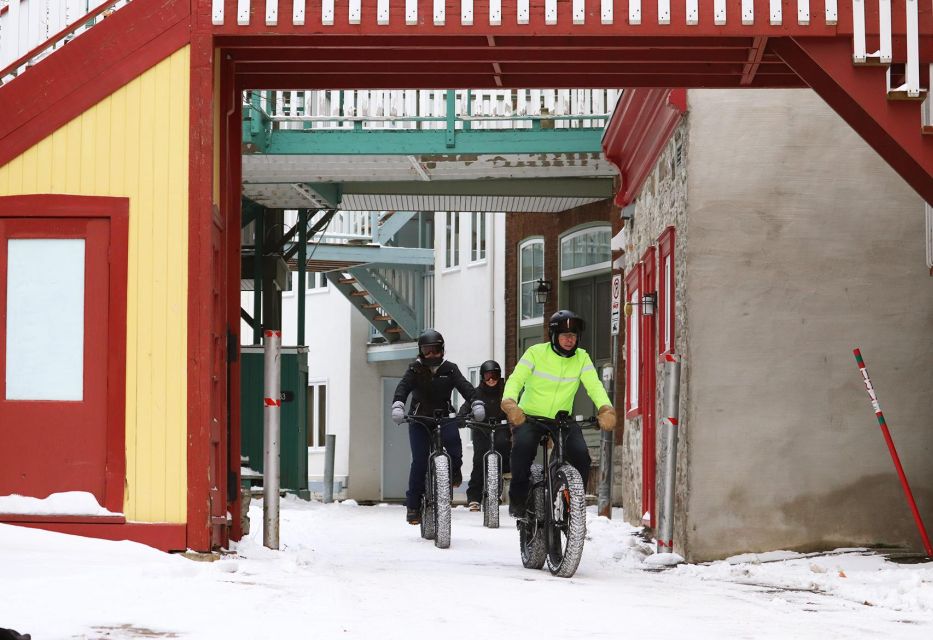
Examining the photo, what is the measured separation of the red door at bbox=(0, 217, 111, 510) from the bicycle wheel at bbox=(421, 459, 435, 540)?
3.65 meters

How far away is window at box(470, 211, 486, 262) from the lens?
92.5ft

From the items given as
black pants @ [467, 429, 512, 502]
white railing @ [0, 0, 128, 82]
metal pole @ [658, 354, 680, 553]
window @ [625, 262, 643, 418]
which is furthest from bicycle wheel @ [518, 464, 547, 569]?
black pants @ [467, 429, 512, 502]

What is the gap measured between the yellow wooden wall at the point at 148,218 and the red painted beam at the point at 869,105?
3756 millimetres

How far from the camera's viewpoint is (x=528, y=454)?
1025cm

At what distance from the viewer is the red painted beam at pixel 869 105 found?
9.05 m

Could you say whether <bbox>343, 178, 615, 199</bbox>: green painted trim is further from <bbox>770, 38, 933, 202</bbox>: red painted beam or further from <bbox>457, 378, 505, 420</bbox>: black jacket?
<bbox>770, 38, 933, 202</bbox>: red painted beam

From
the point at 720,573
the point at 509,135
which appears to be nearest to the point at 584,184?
the point at 509,135

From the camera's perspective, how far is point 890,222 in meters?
11.3

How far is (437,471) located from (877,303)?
356 cm

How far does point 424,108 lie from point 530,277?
864cm

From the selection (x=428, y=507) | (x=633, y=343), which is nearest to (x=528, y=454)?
(x=428, y=507)

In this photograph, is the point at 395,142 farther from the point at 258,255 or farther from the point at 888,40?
the point at 888,40

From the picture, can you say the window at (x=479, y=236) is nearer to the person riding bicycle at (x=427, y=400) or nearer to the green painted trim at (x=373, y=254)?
the green painted trim at (x=373, y=254)

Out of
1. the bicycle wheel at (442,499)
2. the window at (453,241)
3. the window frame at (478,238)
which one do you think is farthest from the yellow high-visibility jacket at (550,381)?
the window at (453,241)
